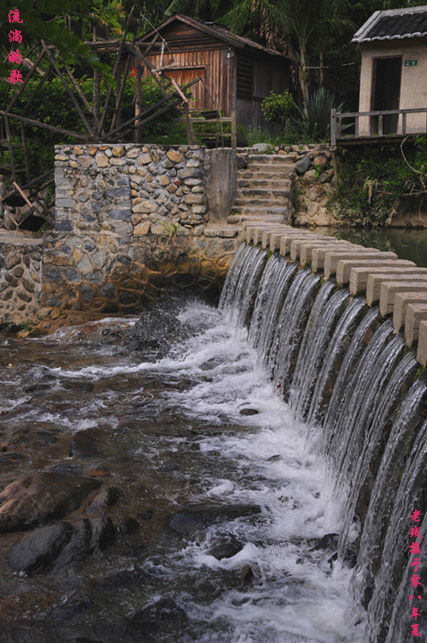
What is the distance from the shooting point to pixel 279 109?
1934 centimetres

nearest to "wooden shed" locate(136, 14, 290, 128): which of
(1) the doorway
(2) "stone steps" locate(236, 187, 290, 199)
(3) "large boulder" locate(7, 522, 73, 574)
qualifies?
(1) the doorway

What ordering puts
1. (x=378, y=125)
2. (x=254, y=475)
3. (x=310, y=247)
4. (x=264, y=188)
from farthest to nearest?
(x=378, y=125), (x=264, y=188), (x=310, y=247), (x=254, y=475)

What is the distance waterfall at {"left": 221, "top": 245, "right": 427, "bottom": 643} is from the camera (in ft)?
11.8

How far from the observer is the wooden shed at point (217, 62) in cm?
2008

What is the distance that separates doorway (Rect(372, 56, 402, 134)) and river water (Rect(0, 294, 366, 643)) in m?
10.6

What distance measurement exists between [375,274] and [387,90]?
14259 millimetres

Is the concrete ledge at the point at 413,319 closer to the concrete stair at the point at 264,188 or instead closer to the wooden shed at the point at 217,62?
the concrete stair at the point at 264,188

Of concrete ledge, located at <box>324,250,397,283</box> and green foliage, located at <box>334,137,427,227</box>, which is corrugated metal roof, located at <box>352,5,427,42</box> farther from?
concrete ledge, located at <box>324,250,397,283</box>

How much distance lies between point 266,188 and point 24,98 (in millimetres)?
5897

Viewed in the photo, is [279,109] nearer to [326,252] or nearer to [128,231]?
[128,231]

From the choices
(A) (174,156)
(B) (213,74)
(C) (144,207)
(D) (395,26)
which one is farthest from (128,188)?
(B) (213,74)

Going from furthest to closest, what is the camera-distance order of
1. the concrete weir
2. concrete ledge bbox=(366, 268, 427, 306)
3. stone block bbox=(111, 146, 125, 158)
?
stone block bbox=(111, 146, 125, 158)
concrete ledge bbox=(366, 268, 427, 306)
the concrete weir

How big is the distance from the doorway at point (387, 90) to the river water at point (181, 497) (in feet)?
34.8

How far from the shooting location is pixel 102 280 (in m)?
11.2
